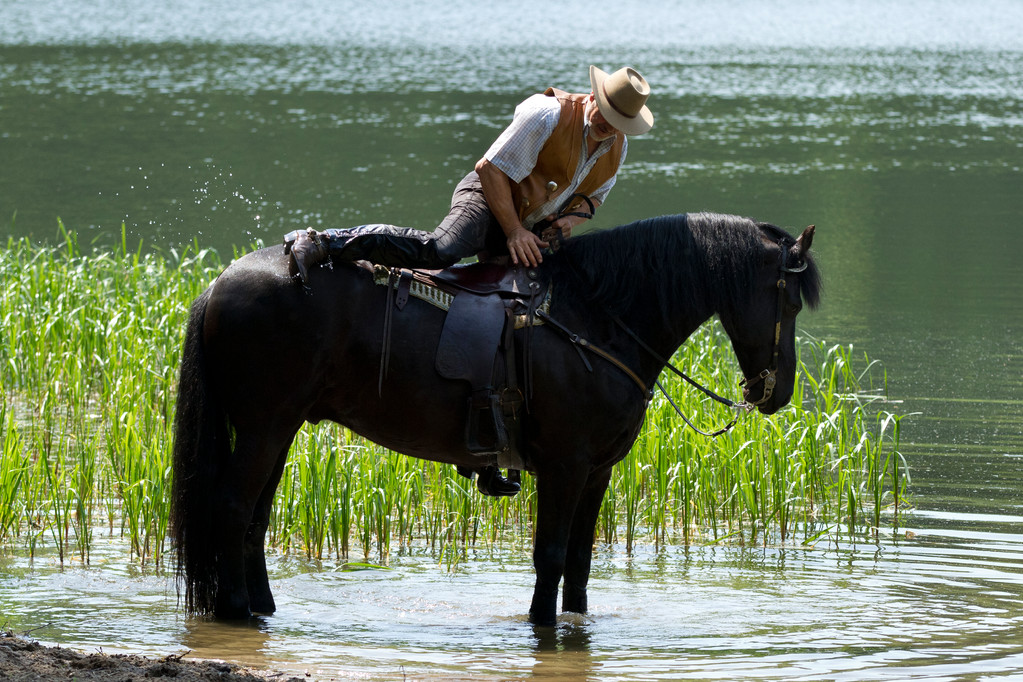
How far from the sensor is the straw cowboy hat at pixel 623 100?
222 inches

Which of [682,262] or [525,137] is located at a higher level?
[525,137]

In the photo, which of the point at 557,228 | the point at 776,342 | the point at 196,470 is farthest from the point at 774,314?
the point at 196,470

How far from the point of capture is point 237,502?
5.71 metres

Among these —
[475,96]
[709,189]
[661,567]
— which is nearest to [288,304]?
[661,567]

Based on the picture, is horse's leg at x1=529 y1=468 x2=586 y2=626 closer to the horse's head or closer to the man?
the man

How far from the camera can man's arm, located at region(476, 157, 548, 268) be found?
5.79m

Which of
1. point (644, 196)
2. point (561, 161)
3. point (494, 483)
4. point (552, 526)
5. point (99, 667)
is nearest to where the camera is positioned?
point (99, 667)

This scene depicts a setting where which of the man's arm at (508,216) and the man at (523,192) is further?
the man's arm at (508,216)

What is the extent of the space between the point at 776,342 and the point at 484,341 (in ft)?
4.30

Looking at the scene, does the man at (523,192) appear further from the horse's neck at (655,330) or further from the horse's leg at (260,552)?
the horse's leg at (260,552)

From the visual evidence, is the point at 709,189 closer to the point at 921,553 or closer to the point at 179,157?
the point at 179,157

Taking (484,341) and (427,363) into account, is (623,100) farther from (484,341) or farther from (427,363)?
(427,363)

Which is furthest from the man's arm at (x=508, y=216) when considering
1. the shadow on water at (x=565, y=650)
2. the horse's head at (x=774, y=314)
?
the shadow on water at (x=565, y=650)

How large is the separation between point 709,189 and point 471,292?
16.7 meters
